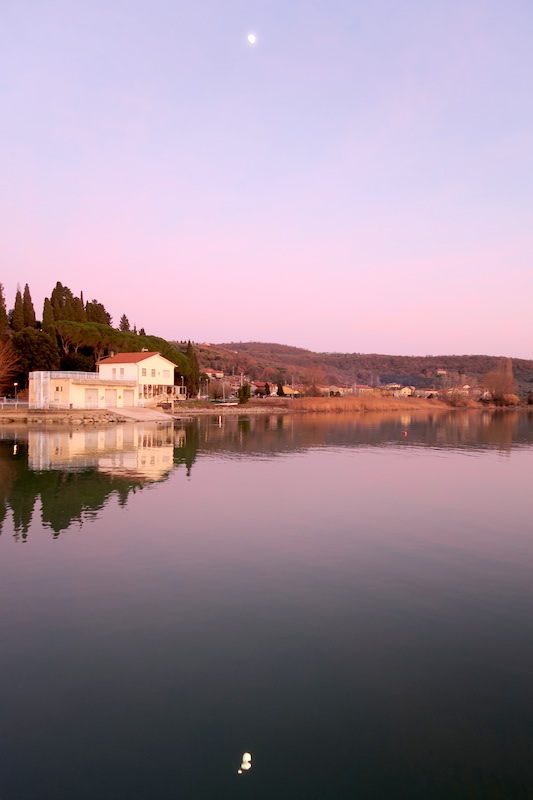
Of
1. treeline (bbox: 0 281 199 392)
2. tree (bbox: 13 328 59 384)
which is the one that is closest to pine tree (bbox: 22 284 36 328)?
treeline (bbox: 0 281 199 392)

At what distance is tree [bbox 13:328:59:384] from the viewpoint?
72.4m

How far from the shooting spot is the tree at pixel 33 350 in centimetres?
7238

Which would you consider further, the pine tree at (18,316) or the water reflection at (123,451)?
the pine tree at (18,316)

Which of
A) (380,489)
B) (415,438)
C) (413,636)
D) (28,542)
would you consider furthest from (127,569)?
(415,438)

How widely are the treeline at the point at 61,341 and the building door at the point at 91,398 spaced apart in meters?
9.44

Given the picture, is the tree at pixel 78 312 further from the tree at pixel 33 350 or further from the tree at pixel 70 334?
the tree at pixel 33 350

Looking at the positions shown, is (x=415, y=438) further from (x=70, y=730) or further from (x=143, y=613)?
(x=70, y=730)

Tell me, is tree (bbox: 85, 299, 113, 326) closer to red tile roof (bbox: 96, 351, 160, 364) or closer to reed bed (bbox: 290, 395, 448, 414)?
red tile roof (bbox: 96, 351, 160, 364)

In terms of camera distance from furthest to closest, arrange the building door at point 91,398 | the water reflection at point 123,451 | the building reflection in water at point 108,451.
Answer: the building door at point 91,398
the building reflection in water at point 108,451
the water reflection at point 123,451

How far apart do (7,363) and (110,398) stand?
44.3 feet

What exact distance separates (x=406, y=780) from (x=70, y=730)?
170 inches

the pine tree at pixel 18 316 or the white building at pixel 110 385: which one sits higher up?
the pine tree at pixel 18 316

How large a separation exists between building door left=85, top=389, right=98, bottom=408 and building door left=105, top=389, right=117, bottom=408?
78.6 inches

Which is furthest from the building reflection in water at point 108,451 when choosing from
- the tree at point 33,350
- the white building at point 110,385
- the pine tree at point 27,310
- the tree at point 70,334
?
the pine tree at point 27,310
